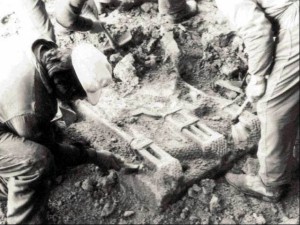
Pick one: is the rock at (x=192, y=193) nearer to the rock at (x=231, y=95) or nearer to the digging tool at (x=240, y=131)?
the digging tool at (x=240, y=131)

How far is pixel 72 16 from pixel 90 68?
1.89m

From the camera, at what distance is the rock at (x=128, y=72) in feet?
15.1

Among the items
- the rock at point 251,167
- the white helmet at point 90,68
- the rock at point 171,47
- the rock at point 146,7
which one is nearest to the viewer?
the white helmet at point 90,68

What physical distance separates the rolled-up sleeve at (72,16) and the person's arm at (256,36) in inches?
81.3

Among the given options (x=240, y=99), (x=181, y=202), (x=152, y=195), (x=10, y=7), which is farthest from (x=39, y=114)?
(x=10, y=7)

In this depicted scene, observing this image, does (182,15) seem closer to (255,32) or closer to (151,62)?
(151,62)

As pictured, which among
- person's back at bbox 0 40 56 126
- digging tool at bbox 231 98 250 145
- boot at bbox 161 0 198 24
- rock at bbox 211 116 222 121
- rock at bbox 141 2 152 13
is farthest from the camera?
rock at bbox 141 2 152 13

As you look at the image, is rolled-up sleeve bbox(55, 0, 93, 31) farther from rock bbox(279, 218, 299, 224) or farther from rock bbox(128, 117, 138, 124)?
rock bbox(279, 218, 299, 224)

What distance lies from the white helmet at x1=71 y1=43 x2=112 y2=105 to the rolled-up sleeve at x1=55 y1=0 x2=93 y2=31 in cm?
173

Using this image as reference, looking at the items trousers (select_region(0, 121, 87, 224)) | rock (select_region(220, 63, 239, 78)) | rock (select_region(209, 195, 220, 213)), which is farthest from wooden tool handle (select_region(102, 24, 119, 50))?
rock (select_region(209, 195, 220, 213))

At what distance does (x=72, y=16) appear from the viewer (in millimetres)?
4602

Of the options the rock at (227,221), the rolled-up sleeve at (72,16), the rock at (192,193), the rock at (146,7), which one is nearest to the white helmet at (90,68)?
the rock at (192,193)

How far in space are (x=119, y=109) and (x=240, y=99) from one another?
1284 millimetres

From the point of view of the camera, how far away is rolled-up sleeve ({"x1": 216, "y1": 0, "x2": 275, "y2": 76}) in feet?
9.68
